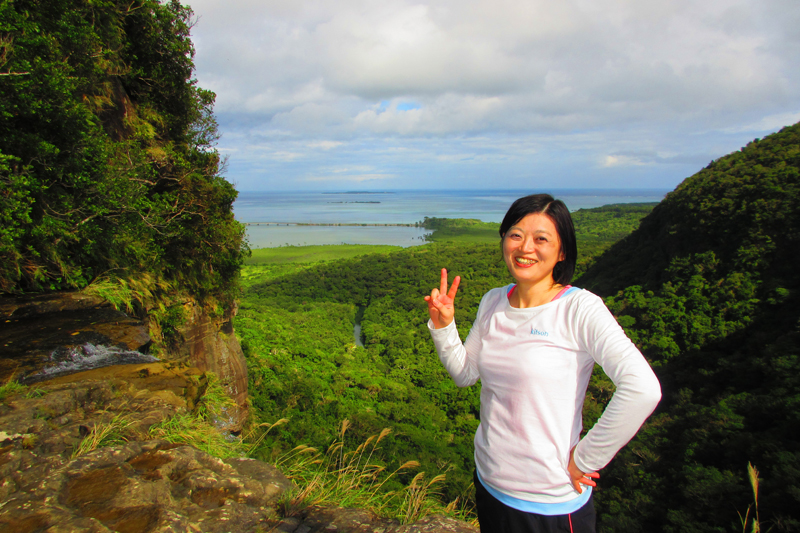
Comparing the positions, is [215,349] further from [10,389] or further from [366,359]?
[366,359]

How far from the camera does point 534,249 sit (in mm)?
1820

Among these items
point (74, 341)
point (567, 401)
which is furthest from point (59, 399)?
point (567, 401)

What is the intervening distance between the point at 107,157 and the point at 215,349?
642 centimetres

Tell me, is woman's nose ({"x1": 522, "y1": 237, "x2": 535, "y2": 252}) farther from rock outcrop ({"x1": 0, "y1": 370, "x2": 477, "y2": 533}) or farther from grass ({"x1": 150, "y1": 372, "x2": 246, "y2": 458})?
grass ({"x1": 150, "y1": 372, "x2": 246, "y2": 458})

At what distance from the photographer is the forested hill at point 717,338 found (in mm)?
16781

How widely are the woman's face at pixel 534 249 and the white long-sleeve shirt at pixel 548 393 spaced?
162 mm

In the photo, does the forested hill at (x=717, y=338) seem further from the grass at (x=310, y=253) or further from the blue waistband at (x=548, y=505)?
the grass at (x=310, y=253)

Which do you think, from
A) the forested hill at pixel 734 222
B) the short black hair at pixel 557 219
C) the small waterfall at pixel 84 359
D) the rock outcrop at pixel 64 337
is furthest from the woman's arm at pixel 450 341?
the forested hill at pixel 734 222

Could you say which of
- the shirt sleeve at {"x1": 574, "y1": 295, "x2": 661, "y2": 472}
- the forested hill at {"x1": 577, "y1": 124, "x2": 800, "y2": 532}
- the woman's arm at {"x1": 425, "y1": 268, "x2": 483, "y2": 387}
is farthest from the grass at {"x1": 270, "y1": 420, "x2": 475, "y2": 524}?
the forested hill at {"x1": 577, "y1": 124, "x2": 800, "y2": 532}

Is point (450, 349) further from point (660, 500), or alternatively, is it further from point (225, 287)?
point (660, 500)

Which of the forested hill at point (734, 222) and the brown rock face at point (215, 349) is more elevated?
the forested hill at point (734, 222)

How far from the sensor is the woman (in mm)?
1541

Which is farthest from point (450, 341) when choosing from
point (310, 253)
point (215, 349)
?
point (310, 253)

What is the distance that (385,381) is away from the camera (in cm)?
3152
